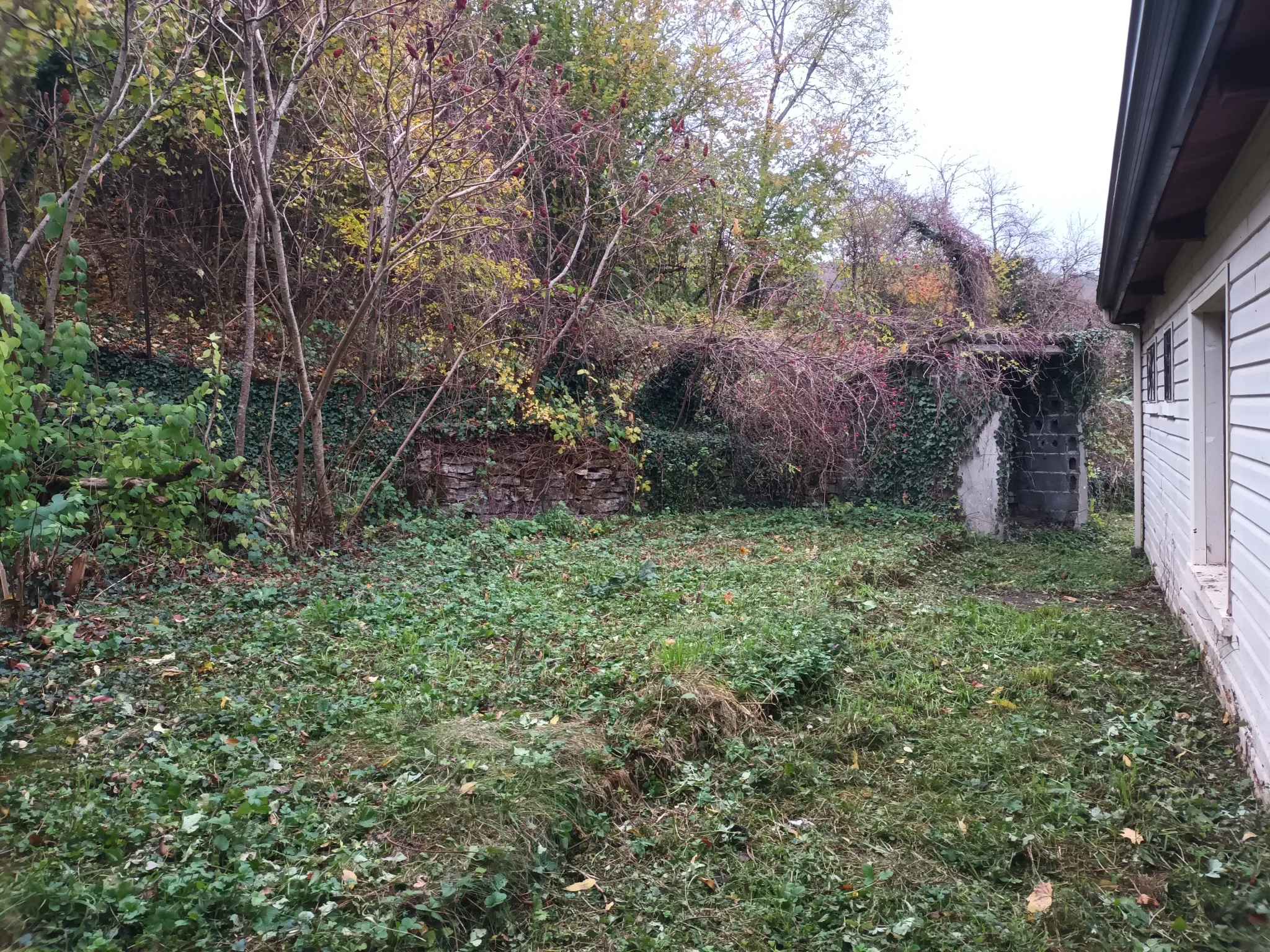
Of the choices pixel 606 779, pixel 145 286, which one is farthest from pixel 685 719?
pixel 145 286

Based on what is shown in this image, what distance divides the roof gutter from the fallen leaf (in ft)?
8.88

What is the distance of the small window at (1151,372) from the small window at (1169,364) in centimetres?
108

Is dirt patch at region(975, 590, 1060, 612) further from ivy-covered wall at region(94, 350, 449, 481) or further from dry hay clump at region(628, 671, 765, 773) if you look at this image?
ivy-covered wall at region(94, 350, 449, 481)

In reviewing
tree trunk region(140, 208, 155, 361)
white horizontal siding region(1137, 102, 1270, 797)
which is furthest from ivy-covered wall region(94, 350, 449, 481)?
white horizontal siding region(1137, 102, 1270, 797)

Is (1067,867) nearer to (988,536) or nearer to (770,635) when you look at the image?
(770,635)

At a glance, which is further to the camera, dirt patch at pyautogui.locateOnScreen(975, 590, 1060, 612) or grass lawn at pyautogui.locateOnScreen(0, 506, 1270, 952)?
dirt patch at pyautogui.locateOnScreen(975, 590, 1060, 612)

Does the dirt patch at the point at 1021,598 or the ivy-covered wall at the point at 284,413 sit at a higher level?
the ivy-covered wall at the point at 284,413

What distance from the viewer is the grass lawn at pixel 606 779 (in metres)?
2.40

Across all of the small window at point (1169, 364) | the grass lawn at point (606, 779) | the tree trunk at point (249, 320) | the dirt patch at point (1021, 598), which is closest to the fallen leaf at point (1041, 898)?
the grass lawn at point (606, 779)

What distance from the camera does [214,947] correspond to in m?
2.12

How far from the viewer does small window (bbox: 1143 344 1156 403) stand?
24.1 ft

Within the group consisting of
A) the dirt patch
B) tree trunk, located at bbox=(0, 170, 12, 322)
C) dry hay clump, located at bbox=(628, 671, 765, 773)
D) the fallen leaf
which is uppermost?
tree trunk, located at bbox=(0, 170, 12, 322)

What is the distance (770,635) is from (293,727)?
283 centimetres

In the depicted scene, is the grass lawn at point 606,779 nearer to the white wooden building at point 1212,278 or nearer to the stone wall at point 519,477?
the white wooden building at point 1212,278
